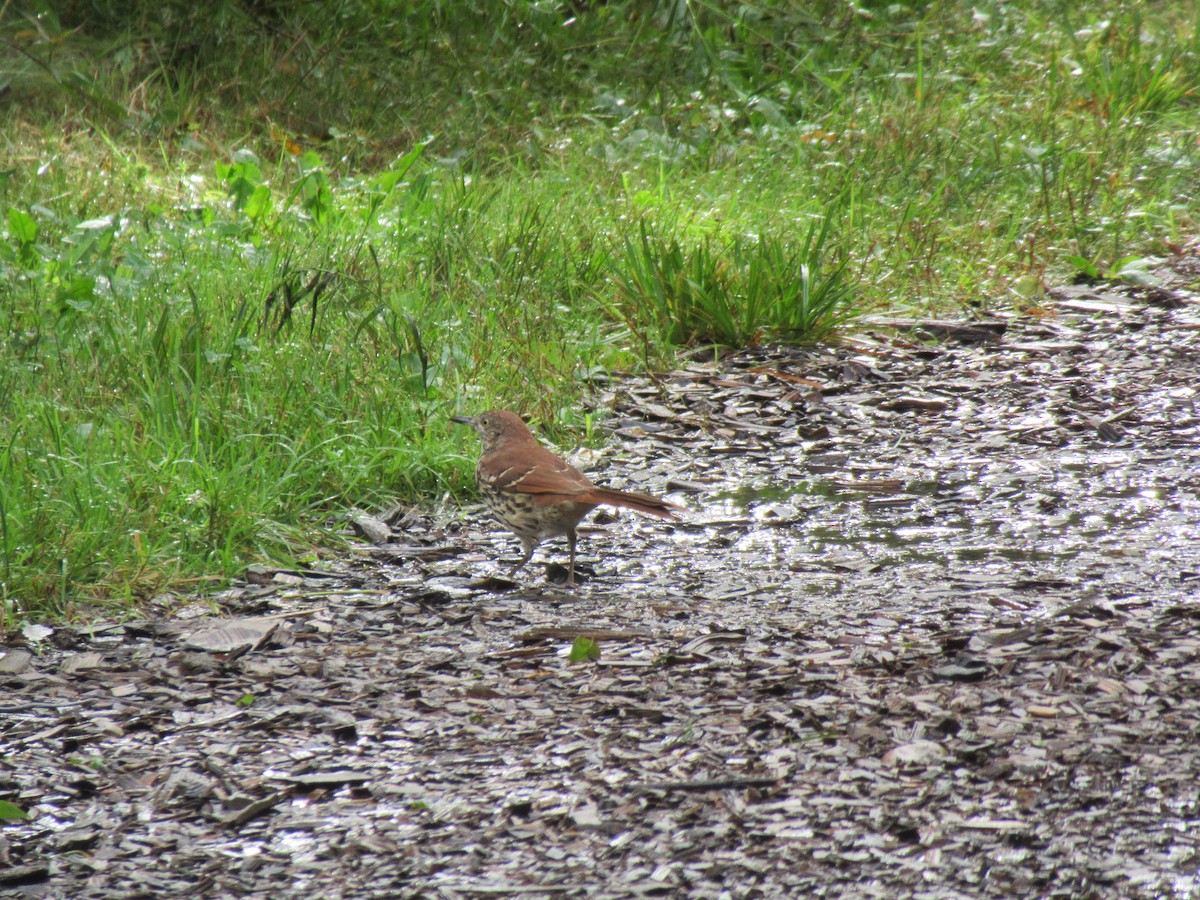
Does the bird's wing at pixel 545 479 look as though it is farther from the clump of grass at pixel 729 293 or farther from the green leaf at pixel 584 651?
the clump of grass at pixel 729 293

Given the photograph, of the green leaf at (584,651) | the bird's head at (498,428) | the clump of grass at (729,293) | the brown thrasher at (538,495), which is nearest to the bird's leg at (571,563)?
the brown thrasher at (538,495)

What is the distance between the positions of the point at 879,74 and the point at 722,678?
709 cm

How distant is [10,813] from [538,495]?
6.05 feet

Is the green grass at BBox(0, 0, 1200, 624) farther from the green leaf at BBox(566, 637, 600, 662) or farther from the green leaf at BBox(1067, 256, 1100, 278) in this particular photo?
the green leaf at BBox(566, 637, 600, 662)

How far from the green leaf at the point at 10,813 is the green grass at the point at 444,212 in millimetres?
1086

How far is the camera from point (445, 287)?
6.58 meters

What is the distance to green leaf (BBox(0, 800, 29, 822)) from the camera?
2.97 meters

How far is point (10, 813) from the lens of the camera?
2.97 m

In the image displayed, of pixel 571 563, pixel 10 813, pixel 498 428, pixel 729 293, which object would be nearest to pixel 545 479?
pixel 571 563

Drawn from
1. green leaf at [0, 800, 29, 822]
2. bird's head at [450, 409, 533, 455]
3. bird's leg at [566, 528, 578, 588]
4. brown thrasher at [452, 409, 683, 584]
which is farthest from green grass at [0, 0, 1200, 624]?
green leaf at [0, 800, 29, 822]

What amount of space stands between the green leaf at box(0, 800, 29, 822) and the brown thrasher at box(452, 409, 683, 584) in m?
1.82

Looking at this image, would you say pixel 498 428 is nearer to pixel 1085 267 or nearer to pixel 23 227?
pixel 23 227

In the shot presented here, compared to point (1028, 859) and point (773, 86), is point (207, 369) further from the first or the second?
point (773, 86)

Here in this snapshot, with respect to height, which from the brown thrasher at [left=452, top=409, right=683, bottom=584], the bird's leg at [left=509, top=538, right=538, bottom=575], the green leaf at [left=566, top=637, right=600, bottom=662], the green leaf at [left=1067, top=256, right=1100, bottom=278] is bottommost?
the bird's leg at [left=509, top=538, right=538, bottom=575]
